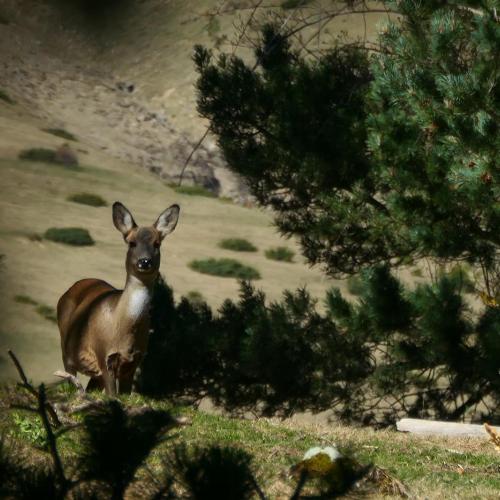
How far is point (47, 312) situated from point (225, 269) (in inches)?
376

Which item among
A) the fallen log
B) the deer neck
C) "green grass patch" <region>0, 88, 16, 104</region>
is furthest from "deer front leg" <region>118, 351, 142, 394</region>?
"green grass patch" <region>0, 88, 16, 104</region>

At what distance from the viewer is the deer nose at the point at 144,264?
394 inches

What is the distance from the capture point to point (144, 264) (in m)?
10.0

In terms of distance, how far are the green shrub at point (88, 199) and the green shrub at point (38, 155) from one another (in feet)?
9.72

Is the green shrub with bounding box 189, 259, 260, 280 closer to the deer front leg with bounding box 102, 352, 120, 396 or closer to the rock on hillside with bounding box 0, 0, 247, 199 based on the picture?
the rock on hillside with bounding box 0, 0, 247, 199

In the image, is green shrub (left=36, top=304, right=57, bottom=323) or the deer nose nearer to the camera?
the deer nose

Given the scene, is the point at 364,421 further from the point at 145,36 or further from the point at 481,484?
the point at 145,36

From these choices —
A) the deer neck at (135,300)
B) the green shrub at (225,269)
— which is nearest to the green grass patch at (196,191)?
the green shrub at (225,269)

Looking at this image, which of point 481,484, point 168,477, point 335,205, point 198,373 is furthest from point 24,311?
point 168,477

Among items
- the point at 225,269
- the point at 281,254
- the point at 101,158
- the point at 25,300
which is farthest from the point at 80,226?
the point at 101,158

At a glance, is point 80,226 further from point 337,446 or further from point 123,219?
point 337,446

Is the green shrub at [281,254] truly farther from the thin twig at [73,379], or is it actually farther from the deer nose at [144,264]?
the thin twig at [73,379]

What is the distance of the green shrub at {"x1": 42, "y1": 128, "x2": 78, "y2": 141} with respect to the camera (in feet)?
166

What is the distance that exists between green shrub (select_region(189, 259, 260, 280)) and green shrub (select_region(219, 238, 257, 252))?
3009 millimetres
